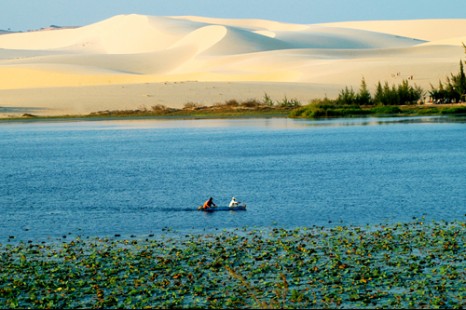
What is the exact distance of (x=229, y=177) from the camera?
93.0 feet

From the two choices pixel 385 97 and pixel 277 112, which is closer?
pixel 385 97

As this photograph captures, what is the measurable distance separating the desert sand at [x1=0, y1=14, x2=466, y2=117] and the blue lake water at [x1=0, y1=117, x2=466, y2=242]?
19.6 metres

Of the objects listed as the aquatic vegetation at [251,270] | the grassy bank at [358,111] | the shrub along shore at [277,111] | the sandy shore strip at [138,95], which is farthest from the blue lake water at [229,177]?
the sandy shore strip at [138,95]

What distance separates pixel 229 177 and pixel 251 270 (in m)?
13.3

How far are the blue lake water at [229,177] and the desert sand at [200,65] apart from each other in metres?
19.6

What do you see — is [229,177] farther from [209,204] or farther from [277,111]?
[277,111]

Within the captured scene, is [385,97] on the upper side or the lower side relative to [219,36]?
lower

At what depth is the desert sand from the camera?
68.5 metres

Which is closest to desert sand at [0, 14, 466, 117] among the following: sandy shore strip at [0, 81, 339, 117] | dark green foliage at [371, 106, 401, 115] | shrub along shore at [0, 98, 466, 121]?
sandy shore strip at [0, 81, 339, 117]

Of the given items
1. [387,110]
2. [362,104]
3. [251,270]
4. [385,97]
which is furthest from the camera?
[385,97]

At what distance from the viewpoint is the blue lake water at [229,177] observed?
20.6 m

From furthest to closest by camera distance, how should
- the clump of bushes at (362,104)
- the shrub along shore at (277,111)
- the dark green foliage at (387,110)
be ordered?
the dark green foliage at (387,110) < the clump of bushes at (362,104) < the shrub along shore at (277,111)

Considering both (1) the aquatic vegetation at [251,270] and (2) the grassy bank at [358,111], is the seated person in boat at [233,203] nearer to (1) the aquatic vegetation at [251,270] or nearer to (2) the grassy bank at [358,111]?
(1) the aquatic vegetation at [251,270]

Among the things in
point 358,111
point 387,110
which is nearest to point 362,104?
point 387,110
